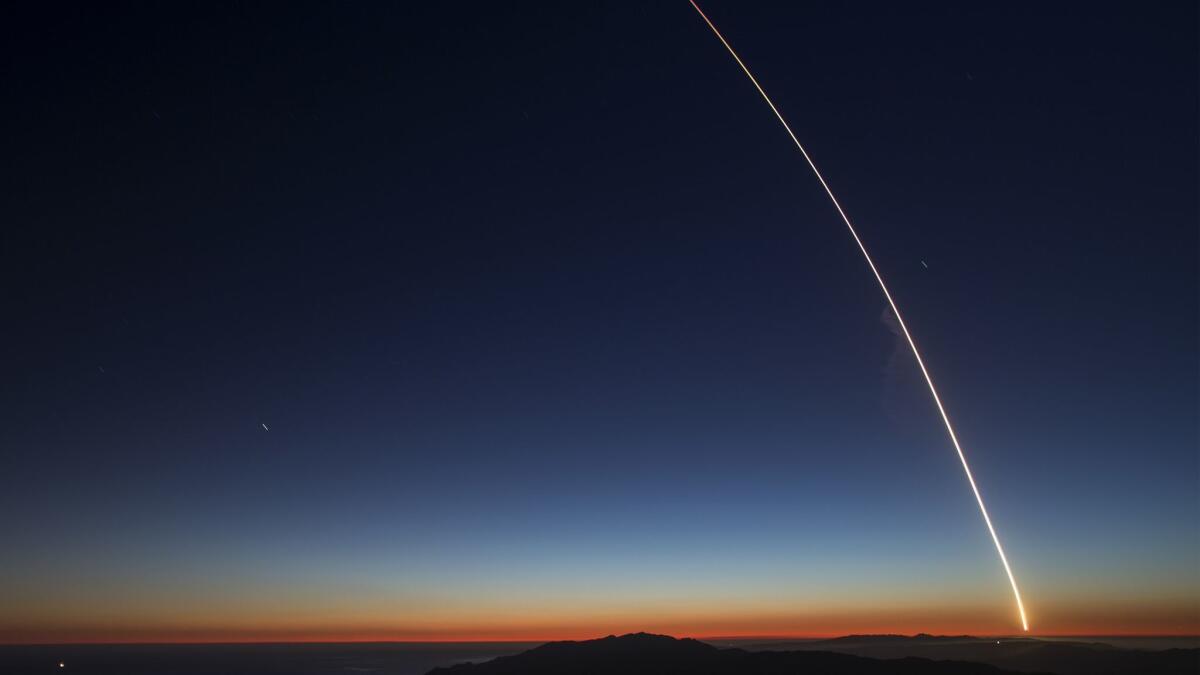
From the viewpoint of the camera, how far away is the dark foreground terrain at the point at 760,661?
7869 cm

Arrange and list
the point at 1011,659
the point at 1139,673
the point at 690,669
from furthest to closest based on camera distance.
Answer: the point at 1011,659 < the point at 690,669 < the point at 1139,673

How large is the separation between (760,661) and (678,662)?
11259 mm

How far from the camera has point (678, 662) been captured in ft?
317

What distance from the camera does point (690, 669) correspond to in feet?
296

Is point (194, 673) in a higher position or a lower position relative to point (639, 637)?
lower

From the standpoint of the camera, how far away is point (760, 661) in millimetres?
91125

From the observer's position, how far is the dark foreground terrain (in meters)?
78.7

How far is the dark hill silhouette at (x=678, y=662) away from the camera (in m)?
78.7

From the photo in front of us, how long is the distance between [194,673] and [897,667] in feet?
589

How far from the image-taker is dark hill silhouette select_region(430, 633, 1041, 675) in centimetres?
7869

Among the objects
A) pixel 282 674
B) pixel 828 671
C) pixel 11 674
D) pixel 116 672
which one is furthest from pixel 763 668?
pixel 11 674

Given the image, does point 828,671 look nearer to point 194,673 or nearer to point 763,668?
point 763,668

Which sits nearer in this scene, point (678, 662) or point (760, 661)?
point (760, 661)

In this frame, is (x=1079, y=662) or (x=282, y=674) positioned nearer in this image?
(x=1079, y=662)
